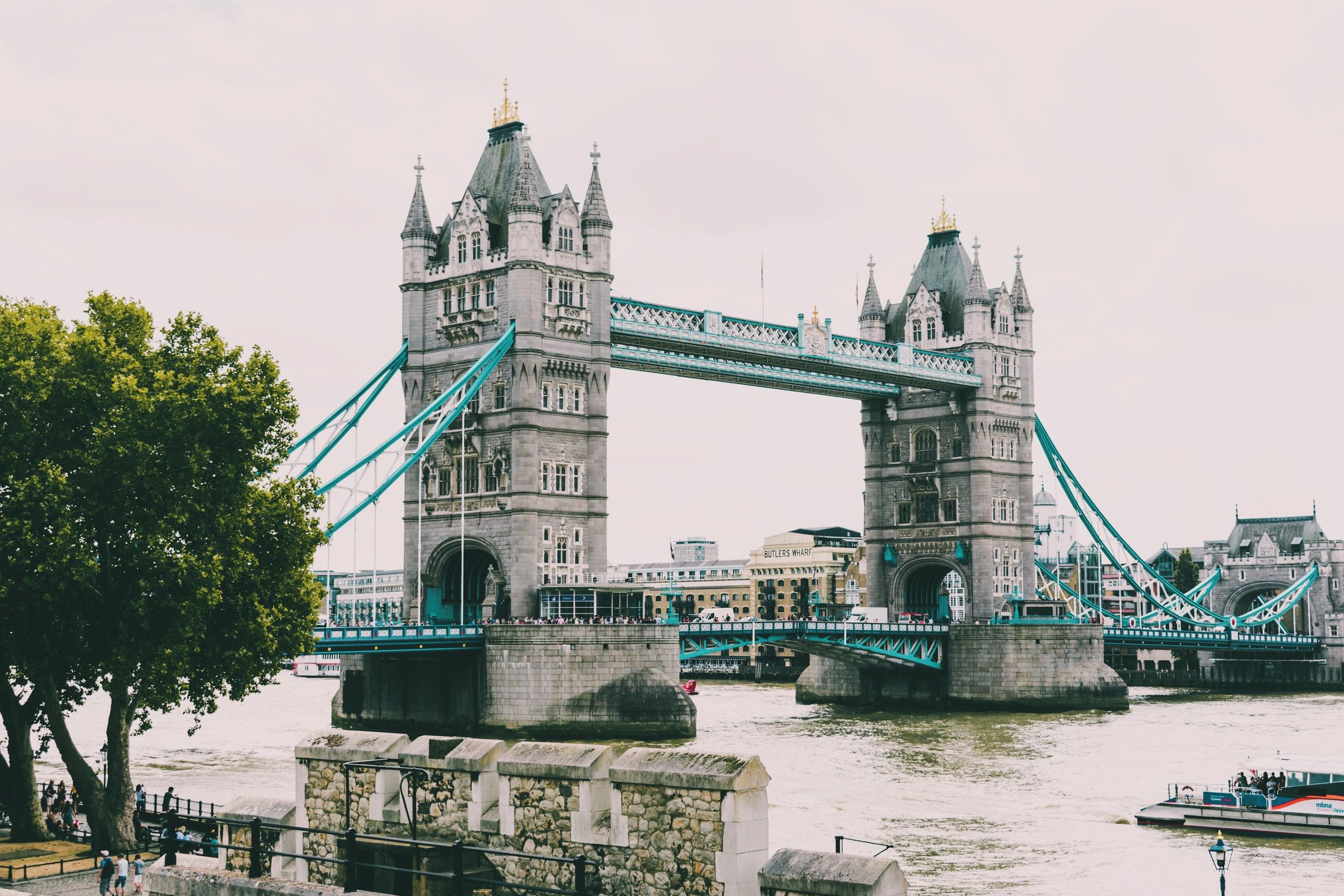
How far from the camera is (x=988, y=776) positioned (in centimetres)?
5575

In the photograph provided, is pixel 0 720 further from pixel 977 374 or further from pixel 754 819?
pixel 977 374

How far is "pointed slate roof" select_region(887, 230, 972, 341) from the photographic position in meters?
99.7

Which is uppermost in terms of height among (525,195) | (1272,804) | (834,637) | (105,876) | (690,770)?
(525,195)

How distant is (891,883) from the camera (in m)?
14.9

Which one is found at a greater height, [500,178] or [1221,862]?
[500,178]

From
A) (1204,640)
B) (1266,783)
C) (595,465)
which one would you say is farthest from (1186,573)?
(1266,783)

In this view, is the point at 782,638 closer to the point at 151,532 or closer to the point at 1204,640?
the point at 1204,640

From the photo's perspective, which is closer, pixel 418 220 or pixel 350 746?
pixel 350 746

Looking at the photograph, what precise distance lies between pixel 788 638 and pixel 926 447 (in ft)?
70.4

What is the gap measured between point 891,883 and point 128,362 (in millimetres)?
26174

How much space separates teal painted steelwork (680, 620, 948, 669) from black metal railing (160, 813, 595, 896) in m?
56.3

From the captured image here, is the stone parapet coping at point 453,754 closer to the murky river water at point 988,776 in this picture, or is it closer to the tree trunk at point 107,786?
the tree trunk at point 107,786

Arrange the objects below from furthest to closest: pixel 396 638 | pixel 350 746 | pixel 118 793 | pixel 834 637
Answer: pixel 834 637, pixel 396 638, pixel 118 793, pixel 350 746

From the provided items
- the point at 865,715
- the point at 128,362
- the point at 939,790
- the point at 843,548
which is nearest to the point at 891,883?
the point at 128,362
